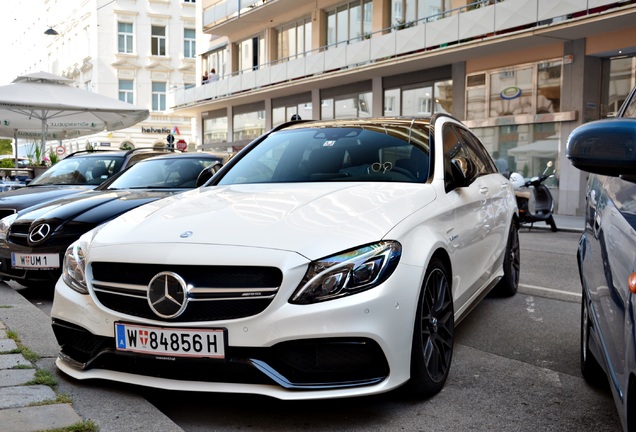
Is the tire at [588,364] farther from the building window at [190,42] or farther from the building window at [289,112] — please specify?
the building window at [190,42]

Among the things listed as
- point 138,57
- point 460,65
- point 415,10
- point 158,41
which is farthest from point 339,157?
point 158,41

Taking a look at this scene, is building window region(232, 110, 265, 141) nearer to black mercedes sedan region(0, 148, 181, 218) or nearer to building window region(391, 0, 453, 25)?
building window region(391, 0, 453, 25)

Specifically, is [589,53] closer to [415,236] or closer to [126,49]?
[415,236]

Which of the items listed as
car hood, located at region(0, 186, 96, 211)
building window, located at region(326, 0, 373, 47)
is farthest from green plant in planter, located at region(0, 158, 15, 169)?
car hood, located at region(0, 186, 96, 211)

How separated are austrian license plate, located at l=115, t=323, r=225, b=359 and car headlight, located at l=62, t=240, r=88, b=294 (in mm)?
393

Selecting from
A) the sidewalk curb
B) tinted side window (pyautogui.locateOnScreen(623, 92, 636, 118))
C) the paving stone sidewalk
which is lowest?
the sidewalk curb

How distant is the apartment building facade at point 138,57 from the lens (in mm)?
48250

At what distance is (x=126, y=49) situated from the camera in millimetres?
49062

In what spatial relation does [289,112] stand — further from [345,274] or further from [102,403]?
[345,274]

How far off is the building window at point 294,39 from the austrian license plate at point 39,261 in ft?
71.0

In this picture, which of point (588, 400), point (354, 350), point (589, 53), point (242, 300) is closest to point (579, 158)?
point (354, 350)

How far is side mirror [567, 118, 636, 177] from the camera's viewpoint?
1.96 m

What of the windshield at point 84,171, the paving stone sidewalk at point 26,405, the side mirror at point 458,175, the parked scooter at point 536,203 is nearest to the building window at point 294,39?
the parked scooter at point 536,203

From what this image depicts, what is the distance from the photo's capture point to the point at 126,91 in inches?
1932
